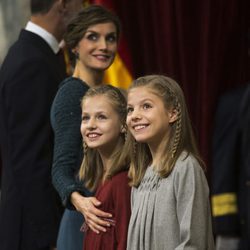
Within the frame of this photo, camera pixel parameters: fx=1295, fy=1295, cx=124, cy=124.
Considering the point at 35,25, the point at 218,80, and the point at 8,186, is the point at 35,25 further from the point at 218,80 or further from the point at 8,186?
the point at 218,80

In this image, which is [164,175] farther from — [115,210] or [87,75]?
[87,75]

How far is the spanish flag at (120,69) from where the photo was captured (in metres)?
7.07

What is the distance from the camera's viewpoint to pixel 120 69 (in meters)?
7.08

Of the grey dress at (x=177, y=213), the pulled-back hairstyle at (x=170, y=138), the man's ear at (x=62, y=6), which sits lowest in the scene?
the grey dress at (x=177, y=213)

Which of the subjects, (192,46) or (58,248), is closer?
(58,248)

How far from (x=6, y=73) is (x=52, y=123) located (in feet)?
1.58

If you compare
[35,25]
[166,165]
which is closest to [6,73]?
[35,25]

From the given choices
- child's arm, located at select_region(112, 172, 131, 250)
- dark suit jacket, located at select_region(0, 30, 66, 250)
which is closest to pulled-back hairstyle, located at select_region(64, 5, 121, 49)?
dark suit jacket, located at select_region(0, 30, 66, 250)

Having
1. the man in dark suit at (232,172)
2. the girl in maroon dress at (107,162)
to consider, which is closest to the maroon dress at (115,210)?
the girl in maroon dress at (107,162)

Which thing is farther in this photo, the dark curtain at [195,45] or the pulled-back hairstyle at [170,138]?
the dark curtain at [195,45]

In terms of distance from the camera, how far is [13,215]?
5707mm

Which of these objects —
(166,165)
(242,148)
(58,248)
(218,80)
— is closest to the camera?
(166,165)

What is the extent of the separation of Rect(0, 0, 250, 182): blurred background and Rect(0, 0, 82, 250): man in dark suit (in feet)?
4.44

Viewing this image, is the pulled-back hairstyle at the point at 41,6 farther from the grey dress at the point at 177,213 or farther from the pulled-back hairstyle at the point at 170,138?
the grey dress at the point at 177,213
